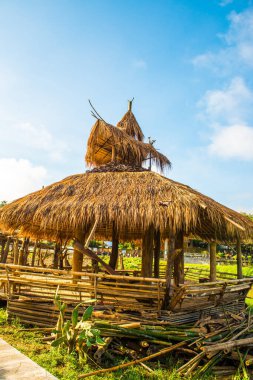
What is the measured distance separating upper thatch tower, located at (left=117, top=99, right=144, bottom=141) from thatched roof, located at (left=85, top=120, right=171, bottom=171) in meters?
0.96

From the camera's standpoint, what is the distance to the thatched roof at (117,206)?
240 inches

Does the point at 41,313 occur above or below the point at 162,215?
below

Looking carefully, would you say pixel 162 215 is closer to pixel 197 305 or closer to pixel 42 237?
pixel 197 305

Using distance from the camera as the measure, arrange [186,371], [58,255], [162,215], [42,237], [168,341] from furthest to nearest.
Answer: [58,255], [42,237], [162,215], [168,341], [186,371]

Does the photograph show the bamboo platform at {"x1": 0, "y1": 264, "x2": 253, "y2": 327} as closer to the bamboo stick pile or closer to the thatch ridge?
the bamboo stick pile

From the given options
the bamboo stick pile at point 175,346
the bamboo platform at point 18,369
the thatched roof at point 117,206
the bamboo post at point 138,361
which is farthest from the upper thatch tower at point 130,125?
the bamboo platform at point 18,369

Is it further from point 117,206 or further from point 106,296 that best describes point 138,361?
point 117,206

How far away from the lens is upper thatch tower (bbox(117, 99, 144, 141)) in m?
10.5

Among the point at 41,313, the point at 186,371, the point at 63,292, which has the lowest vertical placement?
the point at 186,371

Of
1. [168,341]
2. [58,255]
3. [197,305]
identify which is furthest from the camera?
[58,255]

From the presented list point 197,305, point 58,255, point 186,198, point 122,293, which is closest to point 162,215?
point 186,198

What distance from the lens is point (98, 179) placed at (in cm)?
764

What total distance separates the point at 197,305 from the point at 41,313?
320 centimetres

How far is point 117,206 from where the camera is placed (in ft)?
20.8
